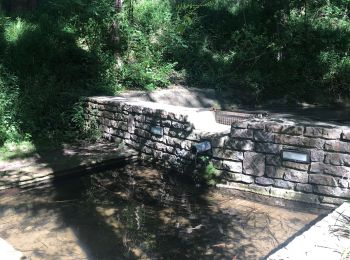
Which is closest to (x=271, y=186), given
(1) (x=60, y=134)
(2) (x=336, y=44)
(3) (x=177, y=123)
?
(3) (x=177, y=123)

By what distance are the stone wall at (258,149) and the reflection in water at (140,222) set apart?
0.34 meters

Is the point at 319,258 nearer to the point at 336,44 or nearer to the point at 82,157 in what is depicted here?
the point at 82,157

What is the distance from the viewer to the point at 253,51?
12484 mm

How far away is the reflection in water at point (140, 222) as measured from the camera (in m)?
4.23

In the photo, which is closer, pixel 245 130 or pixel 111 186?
pixel 245 130

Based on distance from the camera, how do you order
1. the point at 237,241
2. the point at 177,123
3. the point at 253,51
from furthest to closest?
the point at 253,51 < the point at 177,123 < the point at 237,241

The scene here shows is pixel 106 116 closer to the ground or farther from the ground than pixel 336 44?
closer to the ground

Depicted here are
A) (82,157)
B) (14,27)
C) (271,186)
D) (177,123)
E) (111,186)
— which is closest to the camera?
(271,186)

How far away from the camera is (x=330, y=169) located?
198 inches

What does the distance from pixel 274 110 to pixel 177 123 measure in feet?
15.3

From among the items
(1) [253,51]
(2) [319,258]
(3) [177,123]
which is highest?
(1) [253,51]

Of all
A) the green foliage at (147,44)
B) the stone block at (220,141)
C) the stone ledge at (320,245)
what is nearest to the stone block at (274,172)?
the stone block at (220,141)

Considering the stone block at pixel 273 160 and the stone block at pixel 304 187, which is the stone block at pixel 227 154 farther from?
the stone block at pixel 304 187

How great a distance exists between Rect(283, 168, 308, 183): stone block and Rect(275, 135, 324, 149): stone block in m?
0.35
